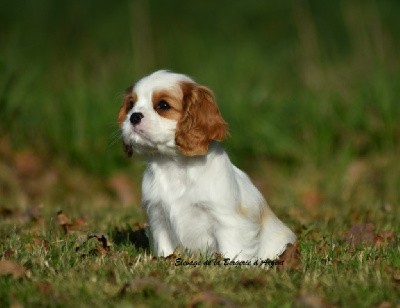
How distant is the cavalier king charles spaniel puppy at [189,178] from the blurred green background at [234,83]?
133 inches

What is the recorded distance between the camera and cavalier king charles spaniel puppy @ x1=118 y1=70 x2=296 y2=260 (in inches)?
205

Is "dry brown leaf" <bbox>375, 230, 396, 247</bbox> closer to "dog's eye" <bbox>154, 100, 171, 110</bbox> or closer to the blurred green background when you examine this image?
"dog's eye" <bbox>154, 100, 171, 110</bbox>

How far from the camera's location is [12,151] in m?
9.55

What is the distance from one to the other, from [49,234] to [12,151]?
3.69 m

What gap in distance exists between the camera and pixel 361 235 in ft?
20.5

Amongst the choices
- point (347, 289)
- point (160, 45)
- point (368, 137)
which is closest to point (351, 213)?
point (368, 137)

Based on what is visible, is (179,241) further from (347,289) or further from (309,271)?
(347,289)

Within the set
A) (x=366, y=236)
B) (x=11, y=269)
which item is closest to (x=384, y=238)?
(x=366, y=236)

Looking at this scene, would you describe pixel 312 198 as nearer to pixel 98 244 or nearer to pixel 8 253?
pixel 98 244

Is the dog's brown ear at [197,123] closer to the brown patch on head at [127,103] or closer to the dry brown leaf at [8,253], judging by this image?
the brown patch on head at [127,103]

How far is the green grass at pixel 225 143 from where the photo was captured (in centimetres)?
457

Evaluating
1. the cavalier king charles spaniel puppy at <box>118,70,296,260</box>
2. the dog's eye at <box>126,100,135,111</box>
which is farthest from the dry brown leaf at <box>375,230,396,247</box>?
the dog's eye at <box>126,100,135,111</box>

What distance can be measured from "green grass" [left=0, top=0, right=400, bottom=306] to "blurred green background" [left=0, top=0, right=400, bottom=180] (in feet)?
0.06

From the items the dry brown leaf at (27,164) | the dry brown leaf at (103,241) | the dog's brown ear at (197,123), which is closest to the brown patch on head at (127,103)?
the dog's brown ear at (197,123)
